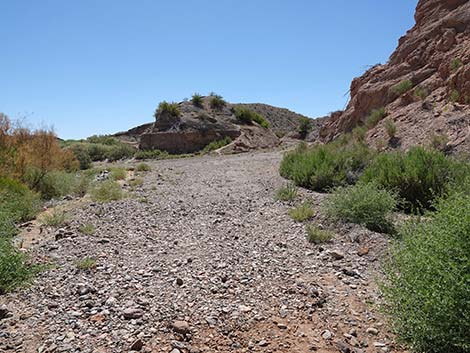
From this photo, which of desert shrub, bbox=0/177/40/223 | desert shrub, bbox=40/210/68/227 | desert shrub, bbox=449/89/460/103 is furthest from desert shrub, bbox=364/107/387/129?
desert shrub, bbox=0/177/40/223

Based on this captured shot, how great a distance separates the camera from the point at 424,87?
16.1m

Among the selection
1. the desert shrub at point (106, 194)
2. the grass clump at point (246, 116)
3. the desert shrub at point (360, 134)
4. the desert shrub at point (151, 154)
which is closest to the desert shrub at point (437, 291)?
the desert shrub at point (106, 194)

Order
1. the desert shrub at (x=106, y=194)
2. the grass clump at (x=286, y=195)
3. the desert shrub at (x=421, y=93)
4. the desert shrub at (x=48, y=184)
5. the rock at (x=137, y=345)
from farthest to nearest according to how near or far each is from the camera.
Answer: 1. the desert shrub at (x=421, y=93)
2. the desert shrub at (x=48, y=184)
3. the desert shrub at (x=106, y=194)
4. the grass clump at (x=286, y=195)
5. the rock at (x=137, y=345)

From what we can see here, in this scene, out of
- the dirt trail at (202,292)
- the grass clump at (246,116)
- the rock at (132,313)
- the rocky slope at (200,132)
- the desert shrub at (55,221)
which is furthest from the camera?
the grass clump at (246,116)

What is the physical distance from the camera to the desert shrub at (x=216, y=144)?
33375 mm

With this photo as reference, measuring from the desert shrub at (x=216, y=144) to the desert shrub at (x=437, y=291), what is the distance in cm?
3002

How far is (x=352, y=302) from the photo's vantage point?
4453 millimetres

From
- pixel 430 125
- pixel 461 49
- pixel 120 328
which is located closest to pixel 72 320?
pixel 120 328

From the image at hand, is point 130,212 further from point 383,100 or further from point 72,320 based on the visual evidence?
point 383,100

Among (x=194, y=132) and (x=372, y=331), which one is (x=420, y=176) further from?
(x=194, y=132)

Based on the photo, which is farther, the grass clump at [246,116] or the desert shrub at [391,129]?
the grass clump at [246,116]

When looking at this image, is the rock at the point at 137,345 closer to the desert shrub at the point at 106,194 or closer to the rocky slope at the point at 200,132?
the desert shrub at the point at 106,194

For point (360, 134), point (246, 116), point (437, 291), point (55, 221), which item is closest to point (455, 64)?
point (360, 134)

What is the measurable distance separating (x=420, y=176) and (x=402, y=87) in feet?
31.5
